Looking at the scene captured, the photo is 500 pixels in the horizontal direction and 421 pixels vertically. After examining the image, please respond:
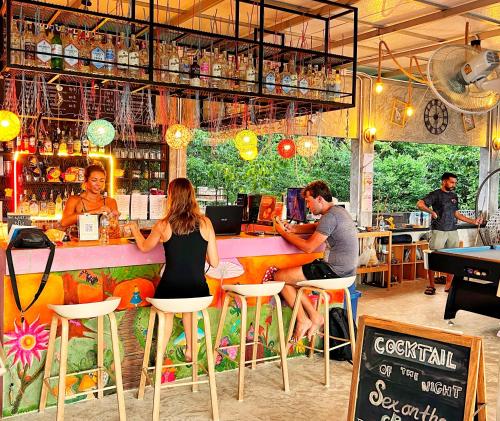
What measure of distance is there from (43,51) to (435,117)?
27.9 feet

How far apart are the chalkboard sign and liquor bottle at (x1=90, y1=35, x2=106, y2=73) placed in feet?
9.78

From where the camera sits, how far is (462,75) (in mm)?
3857

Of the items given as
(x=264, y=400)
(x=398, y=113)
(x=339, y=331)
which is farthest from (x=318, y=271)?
(x=398, y=113)

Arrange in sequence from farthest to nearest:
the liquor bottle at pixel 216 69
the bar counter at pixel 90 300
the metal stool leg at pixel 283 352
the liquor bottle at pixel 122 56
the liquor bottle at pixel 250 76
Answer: the liquor bottle at pixel 250 76
the liquor bottle at pixel 216 69
the liquor bottle at pixel 122 56
the metal stool leg at pixel 283 352
the bar counter at pixel 90 300

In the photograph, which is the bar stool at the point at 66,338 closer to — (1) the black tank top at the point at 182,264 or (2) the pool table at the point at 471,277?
(1) the black tank top at the point at 182,264

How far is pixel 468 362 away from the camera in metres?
2.62

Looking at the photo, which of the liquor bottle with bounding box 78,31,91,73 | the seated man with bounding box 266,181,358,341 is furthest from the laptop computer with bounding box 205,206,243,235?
the liquor bottle with bounding box 78,31,91,73

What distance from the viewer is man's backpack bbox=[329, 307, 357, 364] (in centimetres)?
521

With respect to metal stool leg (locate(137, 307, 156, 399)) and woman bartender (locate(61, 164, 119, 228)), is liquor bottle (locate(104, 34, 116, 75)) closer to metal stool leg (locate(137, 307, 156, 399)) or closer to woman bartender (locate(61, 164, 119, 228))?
woman bartender (locate(61, 164, 119, 228))

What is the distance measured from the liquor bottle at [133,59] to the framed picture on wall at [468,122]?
8.36 meters

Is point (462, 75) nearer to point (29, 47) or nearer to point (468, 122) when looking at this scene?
point (29, 47)

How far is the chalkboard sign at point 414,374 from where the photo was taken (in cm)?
263

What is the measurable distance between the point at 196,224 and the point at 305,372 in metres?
1.73

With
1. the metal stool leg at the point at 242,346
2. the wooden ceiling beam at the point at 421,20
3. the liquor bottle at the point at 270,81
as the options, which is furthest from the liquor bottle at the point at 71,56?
the wooden ceiling beam at the point at 421,20
